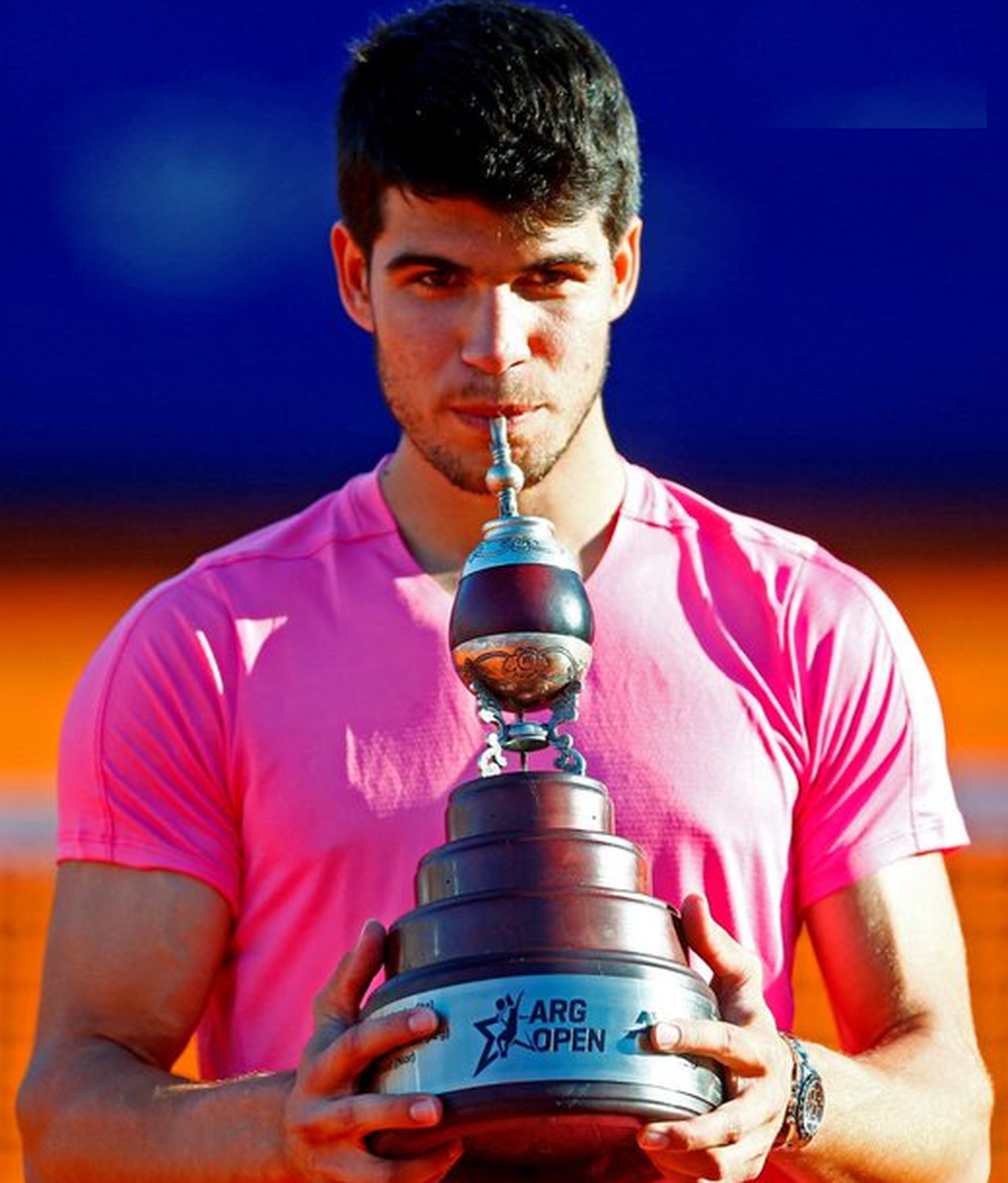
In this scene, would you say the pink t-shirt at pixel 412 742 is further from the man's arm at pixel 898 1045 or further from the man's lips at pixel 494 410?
the man's lips at pixel 494 410

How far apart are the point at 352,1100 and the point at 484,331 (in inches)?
46.3

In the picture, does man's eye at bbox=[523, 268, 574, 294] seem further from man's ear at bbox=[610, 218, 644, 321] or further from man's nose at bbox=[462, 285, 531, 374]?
man's ear at bbox=[610, 218, 644, 321]

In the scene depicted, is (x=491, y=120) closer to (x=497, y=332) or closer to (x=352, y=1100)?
(x=497, y=332)

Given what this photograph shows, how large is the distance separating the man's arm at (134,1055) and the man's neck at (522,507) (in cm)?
61

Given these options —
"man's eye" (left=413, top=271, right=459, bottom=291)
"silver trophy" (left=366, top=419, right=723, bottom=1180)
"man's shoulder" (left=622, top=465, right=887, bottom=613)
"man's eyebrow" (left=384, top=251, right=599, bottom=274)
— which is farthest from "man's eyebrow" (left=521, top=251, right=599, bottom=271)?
"silver trophy" (left=366, top=419, right=723, bottom=1180)

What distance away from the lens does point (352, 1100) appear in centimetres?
279

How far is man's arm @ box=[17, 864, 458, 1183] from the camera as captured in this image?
3.31 metres

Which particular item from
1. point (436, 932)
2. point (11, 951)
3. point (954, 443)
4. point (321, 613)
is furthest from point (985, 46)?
point (436, 932)

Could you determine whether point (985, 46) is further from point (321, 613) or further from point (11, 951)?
point (321, 613)

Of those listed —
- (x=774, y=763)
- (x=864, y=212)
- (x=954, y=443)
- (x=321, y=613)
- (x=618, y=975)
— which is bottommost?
(x=618, y=975)

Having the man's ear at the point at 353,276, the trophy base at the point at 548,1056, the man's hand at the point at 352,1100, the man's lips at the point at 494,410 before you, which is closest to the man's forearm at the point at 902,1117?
the trophy base at the point at 548,1056

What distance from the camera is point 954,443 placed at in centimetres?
1318

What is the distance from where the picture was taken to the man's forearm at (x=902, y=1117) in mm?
3354

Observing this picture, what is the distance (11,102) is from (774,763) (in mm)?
10001
